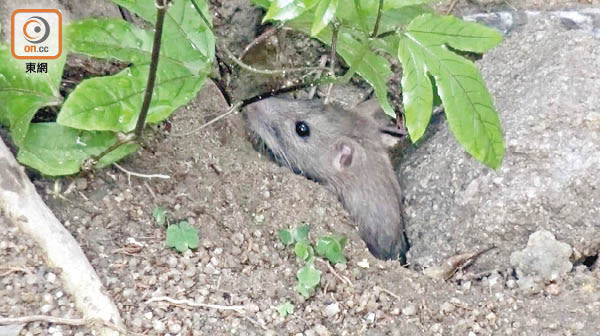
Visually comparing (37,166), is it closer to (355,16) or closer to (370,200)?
(355,16)

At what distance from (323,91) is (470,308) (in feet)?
7.94

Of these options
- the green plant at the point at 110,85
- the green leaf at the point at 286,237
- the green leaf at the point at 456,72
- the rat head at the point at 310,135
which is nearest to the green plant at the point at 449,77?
the green leaf at the point at 456,72

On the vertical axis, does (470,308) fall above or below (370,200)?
above

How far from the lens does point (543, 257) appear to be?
3719 millimetres

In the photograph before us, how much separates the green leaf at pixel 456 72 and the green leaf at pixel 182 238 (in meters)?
1.04

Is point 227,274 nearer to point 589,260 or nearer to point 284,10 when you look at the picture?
point 284,10

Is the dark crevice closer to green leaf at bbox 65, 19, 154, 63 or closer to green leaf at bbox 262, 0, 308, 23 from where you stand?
green leaf at bbox 262, 0, 308, 23

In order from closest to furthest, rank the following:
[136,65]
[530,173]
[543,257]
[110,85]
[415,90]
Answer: [415,90]
[110,85]
[136,65]
[543,257]
[530,173]

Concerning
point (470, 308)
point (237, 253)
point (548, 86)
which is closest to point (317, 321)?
point (237, 253)

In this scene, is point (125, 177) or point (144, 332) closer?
point (144, 332)

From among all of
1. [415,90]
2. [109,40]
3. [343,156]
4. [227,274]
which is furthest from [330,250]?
[343,156]

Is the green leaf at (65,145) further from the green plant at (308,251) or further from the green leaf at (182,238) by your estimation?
the green plant at (308,251)

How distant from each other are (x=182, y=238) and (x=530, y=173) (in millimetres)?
1748

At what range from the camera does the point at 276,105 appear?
545cm
